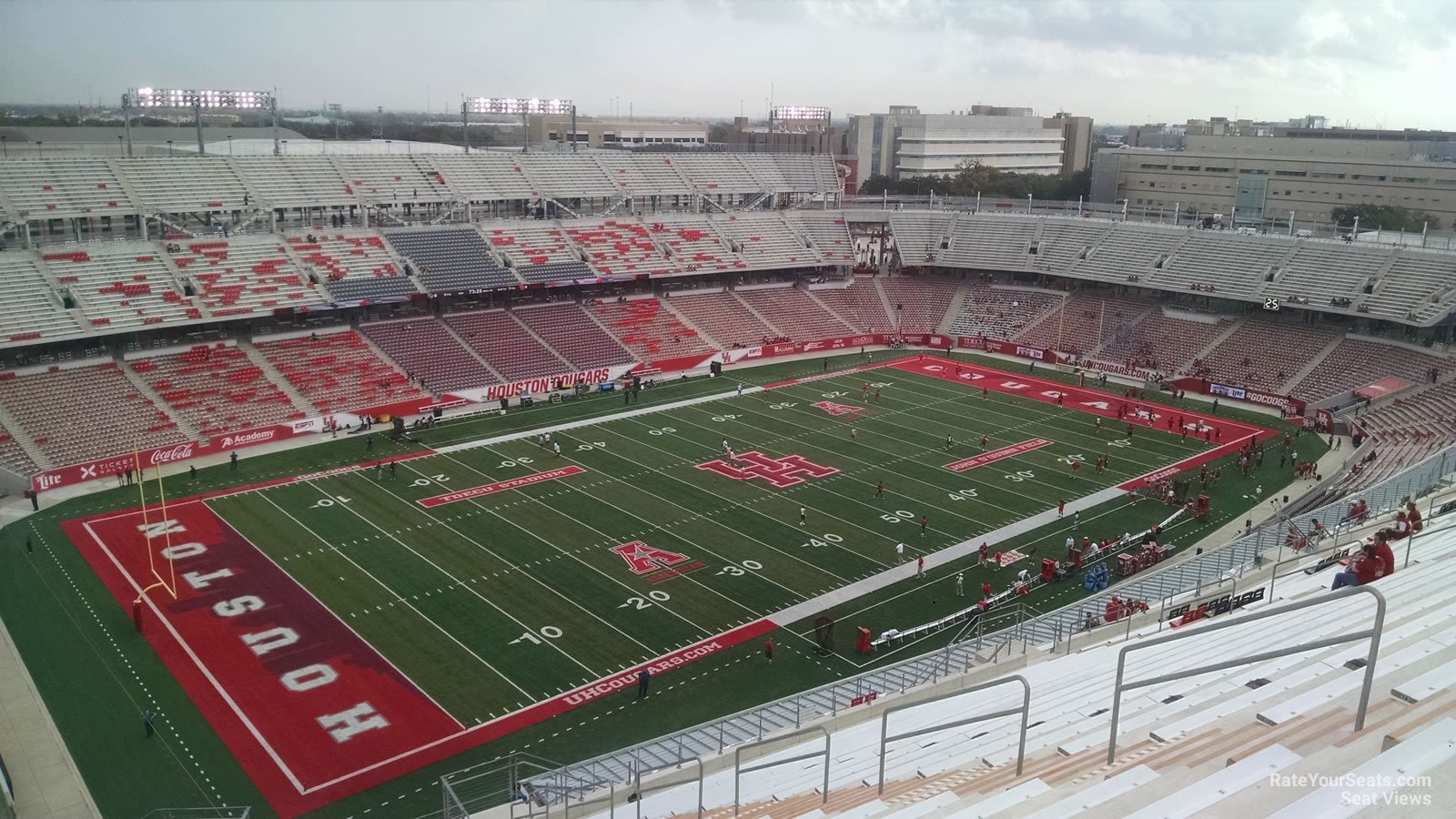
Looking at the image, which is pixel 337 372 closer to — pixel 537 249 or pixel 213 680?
pixel 537 249

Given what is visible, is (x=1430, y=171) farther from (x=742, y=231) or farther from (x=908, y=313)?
(x=742, y=231)

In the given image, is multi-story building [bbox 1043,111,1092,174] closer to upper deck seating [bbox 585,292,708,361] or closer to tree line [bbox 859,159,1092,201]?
tree line [bbox 859,159,1092,201]

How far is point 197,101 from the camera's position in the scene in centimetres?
5378

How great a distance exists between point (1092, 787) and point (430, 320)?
47006mm

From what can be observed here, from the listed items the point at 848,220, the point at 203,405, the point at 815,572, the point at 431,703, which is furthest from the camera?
the point at 848,220

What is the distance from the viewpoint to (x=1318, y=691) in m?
7.79

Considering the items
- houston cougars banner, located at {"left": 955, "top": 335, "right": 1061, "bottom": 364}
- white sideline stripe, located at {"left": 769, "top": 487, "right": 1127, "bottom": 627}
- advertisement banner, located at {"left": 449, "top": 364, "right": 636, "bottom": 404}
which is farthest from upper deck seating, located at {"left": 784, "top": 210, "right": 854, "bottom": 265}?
white sideline stripe, located at {"left": 769, "top": 487, "right": 1127, "bottom": 627}

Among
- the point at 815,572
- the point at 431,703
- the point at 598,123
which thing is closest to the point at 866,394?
the point at 815,572

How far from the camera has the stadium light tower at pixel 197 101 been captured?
171 ft

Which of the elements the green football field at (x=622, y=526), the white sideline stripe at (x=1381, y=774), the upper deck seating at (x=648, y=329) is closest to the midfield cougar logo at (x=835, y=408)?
the green football field at (x=622, y=526)

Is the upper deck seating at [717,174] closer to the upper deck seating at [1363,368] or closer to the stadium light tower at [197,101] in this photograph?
the stadium light tower at [197,101]

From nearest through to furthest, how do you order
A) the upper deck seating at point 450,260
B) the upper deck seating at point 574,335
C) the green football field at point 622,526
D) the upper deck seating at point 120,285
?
the green football field at point 622,526 < the upper deck seating at point 120,285 < the upper deck seating at point 574,335 < the upper deck seating at point 450,260

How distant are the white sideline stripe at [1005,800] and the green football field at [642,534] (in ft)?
42.9

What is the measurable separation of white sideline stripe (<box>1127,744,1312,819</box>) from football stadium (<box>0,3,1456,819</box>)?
0.13 feet
